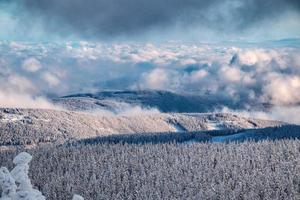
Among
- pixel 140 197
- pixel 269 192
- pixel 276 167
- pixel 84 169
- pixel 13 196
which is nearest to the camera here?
pixel 13 196

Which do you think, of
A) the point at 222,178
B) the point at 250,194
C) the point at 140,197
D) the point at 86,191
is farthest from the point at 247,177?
the point at 86,191

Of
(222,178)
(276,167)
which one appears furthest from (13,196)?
(276,167)

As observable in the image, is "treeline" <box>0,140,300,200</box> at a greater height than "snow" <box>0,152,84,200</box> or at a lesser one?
lesser

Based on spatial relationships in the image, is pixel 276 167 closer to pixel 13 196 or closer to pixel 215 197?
pixel 215 197

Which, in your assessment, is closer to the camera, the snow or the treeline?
the snow

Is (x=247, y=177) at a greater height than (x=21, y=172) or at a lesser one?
lesser

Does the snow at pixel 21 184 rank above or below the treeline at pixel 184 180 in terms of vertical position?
above

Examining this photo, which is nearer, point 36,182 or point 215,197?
point 215,197

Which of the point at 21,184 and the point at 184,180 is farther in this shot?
the point at 184,180

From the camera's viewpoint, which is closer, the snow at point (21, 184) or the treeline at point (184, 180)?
the snow at point (21, 184)

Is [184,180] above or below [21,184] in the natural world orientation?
below

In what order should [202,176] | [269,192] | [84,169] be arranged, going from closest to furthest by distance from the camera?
1. [269,192]
2. [202,176]
3. [84,169]
